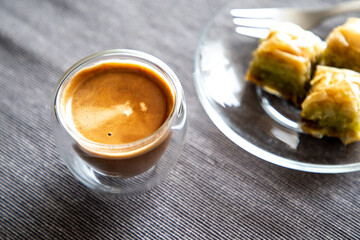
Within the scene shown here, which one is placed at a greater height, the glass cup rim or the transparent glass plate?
the glass cup rim

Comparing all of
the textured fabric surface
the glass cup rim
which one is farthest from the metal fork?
the glass cup rim

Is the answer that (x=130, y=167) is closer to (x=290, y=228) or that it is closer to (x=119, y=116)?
(x=119, y=116)

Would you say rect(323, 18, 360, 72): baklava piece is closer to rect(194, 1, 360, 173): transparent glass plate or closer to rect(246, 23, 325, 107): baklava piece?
rect(246, 23, 325, 107): baklava piece

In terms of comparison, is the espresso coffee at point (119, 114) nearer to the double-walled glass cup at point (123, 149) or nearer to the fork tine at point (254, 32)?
the double-walled glass cup at point (123, 149)

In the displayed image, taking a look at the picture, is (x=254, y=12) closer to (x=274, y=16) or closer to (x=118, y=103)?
(x=274, y=16)

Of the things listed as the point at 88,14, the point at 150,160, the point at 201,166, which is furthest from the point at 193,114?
the point at 88,14

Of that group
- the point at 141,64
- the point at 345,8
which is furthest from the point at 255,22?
the point at 141,64

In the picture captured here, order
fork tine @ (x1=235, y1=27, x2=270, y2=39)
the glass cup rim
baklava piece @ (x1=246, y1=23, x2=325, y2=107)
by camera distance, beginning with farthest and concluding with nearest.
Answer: fork tine @ (x1=235, y1=27, x2=270, y2=39) < baklava piece @ (x1=246, y1=23, x2=325, y2=107) < the glass cup rim
